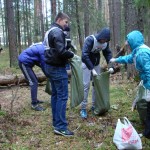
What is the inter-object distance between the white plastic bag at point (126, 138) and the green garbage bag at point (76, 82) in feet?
5.04

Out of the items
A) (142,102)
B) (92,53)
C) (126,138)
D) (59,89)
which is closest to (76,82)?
(92,53)

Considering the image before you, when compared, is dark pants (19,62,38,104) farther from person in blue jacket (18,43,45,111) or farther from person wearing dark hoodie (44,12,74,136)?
person wearing dark hoodie (44,12,74,136)

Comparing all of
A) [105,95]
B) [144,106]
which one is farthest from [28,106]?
[144,106]

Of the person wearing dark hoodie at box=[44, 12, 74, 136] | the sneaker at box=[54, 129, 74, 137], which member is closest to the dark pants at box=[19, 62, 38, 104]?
the person wearing dark hoodie at box=[44, 12, 74, 136]

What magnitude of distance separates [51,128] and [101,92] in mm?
1220

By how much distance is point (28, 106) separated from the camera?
23.7ft

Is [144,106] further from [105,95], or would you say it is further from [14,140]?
[14,140]

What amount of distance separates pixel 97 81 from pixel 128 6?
405 centimetres

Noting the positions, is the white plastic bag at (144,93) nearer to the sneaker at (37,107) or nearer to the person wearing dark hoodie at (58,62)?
the person wearing dark hoodie at (58,62)

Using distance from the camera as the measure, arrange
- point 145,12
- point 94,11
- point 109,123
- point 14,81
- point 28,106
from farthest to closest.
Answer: point 94,11, point 14,81, point 145,12, point 28,106, point 109,123

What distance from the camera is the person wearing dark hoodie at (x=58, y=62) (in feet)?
15.8

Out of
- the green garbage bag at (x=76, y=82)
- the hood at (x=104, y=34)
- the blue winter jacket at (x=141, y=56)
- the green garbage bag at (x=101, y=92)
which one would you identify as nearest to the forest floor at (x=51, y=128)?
the green garbage bag at (x=101, y=92)

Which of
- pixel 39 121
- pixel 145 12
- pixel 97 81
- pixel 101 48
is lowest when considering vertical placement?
pixel 39 121

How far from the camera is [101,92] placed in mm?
5906
